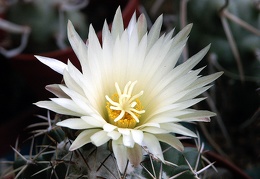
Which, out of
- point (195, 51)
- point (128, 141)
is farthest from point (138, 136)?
point (195, 51)

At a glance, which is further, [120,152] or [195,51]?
[195,51]

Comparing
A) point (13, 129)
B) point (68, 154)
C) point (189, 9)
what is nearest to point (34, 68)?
point (13, 129)

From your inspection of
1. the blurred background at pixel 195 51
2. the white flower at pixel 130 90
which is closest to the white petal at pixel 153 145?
the white flower at pixel 130 90

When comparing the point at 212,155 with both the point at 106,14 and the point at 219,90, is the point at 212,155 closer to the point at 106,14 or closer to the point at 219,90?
the point at 219,90

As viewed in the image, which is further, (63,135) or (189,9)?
(189,9)

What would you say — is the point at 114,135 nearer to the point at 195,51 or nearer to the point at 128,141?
the point at 128,141

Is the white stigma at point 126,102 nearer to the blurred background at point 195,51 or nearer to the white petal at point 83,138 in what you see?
the white petal at point 83,138
